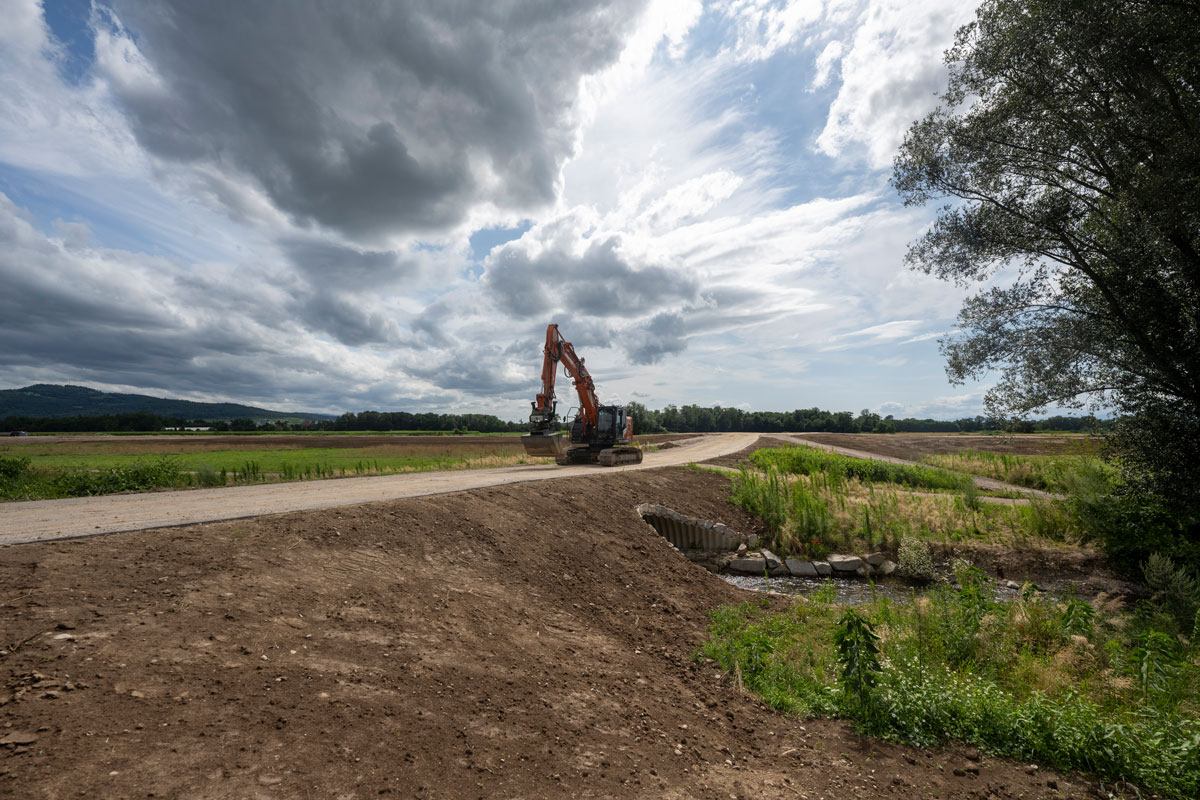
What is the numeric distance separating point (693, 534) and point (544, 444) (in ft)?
35.7

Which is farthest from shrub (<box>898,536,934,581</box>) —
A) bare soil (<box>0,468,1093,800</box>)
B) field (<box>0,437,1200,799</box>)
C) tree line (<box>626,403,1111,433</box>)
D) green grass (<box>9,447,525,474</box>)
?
tree line (<box>626,403,1111,433</box>)

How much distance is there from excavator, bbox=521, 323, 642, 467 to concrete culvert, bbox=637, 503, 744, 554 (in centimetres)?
860

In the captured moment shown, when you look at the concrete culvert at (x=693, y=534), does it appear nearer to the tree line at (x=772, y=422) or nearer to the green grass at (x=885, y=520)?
the green grass at (x=885, y=520)

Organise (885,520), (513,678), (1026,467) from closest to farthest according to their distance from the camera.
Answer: (513,678) → (885,520) → (1026,467)

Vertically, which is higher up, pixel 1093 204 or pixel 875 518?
pixel 1093 204

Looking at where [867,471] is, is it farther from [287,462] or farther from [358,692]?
[287,462]

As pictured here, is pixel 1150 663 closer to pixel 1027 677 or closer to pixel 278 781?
pixel 1027 677

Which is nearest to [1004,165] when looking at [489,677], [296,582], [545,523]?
[545,523]

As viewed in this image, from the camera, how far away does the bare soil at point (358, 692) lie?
3.25 metres

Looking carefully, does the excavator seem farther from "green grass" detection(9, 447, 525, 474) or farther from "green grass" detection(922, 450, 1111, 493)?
"green grass" detection(922, 450, 1111, 493)

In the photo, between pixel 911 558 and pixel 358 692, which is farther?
pixel 911 558

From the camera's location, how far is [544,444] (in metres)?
24.0

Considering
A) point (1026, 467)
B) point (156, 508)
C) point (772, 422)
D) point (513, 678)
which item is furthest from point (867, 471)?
point (772, 422)

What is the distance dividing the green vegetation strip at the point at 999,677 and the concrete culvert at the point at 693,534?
16.8ft
